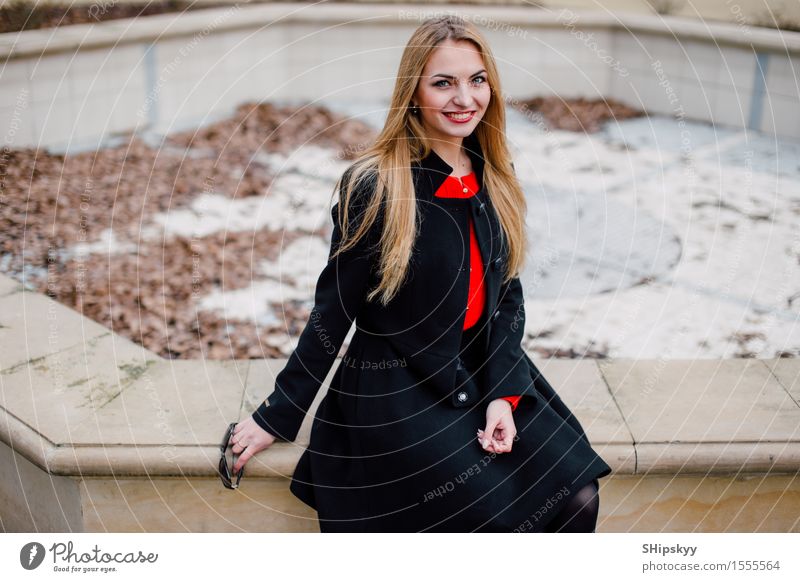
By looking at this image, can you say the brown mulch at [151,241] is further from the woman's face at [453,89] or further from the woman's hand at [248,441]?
the woman's face at [453,89]

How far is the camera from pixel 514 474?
7.07ft

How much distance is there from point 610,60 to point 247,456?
585 centimetres

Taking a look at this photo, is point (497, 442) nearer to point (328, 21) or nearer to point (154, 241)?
point (154, 241)

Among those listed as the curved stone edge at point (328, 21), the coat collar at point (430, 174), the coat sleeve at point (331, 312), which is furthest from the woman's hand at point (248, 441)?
the curved stone edge at point (328, 21)

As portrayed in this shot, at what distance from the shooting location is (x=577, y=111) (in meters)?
6.92

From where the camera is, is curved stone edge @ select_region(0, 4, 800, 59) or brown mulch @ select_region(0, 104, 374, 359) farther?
curved stone edge @ select_region(0, 4, 800, 59)

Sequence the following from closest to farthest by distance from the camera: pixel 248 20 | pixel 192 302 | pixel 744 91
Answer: pixel 192 302 → pixel 744 91 → pixel 248 20

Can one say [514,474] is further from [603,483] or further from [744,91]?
[744,91]

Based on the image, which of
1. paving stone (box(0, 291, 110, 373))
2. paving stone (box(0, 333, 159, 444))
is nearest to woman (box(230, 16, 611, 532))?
paving stone (box(0, 333, 159, 444))

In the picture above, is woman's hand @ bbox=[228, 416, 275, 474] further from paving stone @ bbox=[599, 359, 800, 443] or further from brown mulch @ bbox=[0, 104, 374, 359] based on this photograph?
brown mulch @ bbox=[0, 104, 374, 359]

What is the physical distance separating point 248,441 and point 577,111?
5270 millimetres

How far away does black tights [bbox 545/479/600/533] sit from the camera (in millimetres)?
2145

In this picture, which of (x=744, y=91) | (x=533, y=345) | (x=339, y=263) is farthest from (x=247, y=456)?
(x=744, y=91)
